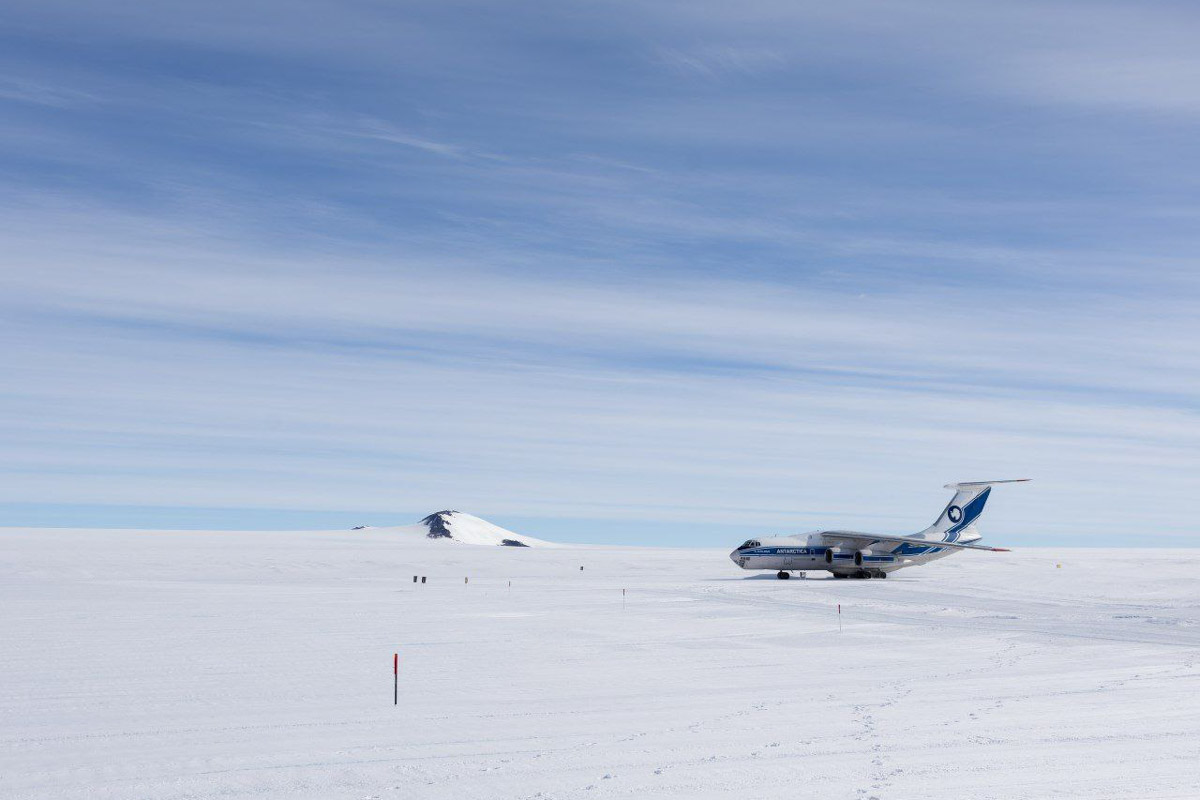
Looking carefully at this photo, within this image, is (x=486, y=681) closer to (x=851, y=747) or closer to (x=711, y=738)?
(x=711, y=738)

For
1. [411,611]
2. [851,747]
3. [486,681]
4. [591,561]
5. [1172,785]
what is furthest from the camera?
[591,561]

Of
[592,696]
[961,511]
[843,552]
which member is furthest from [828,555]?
[592,696]

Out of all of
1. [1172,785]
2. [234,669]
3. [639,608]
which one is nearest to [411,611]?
[639,608]

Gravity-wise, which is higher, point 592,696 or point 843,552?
point 843,552

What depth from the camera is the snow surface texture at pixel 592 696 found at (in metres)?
12.8

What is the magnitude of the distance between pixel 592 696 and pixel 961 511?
50.4 meters

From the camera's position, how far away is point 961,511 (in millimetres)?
65000

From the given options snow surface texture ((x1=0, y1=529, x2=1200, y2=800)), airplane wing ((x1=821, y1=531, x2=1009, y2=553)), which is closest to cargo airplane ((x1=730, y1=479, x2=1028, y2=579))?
airplane wing ((x1=821, y1=531, x2=1009, y2=553))

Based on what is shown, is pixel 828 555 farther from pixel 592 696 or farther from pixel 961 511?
pixel 592 696

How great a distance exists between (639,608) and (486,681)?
17.7 meters

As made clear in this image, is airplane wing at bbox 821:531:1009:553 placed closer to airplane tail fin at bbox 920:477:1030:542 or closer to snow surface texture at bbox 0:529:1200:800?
airplane tail fin at bbox 920:477:1030:542

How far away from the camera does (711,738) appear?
15.3 meters

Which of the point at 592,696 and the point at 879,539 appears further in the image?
the point at 879,539

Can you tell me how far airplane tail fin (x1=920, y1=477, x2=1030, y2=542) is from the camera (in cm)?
6419
